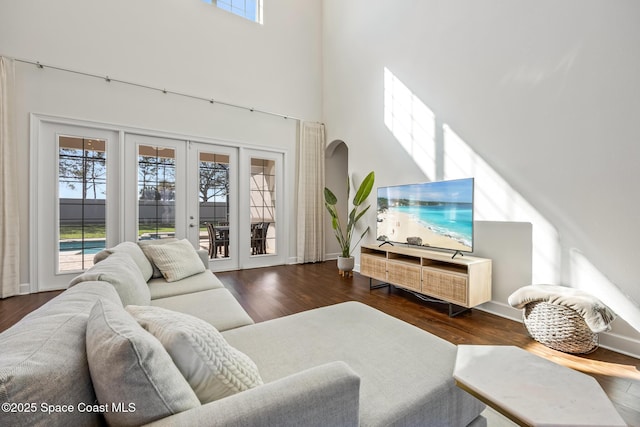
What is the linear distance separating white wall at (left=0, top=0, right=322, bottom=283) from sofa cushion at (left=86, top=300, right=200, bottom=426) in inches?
162

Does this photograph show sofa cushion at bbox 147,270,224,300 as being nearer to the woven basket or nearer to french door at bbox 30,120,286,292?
french door at bbox 30,120,286,292

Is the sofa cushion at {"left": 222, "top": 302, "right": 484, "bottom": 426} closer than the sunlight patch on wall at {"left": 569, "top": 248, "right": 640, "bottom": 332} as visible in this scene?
Yes

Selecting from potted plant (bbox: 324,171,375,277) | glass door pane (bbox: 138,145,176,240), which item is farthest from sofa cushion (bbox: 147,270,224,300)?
potted plant (bbox: 324,171,375,277)

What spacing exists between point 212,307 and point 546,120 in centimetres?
324

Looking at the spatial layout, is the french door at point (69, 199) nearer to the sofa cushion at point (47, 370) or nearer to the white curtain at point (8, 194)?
the white curtain at point (8, 194)

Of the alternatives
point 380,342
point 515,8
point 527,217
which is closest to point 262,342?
point 380,342

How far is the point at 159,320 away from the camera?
0.89 m

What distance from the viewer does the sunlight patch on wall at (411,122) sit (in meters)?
3.49

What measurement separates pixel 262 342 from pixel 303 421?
0.68m

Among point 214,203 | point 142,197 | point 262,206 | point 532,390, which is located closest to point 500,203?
point 532,390

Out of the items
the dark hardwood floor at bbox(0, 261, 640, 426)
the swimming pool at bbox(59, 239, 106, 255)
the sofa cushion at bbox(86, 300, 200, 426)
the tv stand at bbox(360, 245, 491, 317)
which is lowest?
the dark hardwood floor at bbox(0, 261, 640, 426)

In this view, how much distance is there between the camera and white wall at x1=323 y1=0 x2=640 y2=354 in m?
2.12

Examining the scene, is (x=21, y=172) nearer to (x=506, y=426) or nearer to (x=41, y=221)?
(x=41, y=221)

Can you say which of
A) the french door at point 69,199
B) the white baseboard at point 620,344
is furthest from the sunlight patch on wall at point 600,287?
the french door at point 69,199
